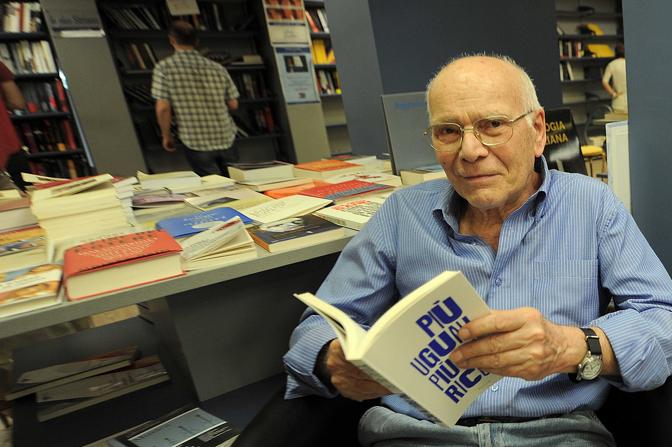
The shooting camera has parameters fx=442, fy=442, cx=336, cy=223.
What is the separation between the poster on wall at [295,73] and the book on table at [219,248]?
4192 millimetres

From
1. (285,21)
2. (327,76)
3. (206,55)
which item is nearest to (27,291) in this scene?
(206,55)

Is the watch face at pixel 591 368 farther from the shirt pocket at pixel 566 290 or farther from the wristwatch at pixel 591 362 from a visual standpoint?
the shirt pocket at pixel 566 290

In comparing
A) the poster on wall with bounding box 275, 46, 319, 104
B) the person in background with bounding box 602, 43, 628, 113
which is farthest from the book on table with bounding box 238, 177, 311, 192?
the person in background with bounding box 602, 43, 628, 113

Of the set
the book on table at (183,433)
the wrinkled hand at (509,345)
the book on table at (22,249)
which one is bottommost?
the book on table at (183,433)

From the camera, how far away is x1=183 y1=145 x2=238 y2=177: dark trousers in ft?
12.6

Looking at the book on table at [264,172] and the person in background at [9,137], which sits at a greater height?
the person in background at [9,137]

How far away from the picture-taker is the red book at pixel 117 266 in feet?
2.90

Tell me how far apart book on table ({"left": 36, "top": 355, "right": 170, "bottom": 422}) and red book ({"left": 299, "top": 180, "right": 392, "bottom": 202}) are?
0.80 m

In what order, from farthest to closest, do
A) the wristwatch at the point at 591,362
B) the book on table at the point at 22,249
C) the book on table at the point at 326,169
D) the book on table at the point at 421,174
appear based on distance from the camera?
the book on table at the point at 326,169 < the book on table at the point at 421,174 < the book on table at the point at 22,249 < the wristwatch at the point at 591,362

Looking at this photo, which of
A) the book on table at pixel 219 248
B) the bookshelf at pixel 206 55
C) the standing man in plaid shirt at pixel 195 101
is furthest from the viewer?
the bookshelf at pixel 206 55

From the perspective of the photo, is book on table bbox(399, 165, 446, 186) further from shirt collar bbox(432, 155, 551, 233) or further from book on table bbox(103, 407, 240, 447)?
book on table bbox(103, 407, 240, 447)

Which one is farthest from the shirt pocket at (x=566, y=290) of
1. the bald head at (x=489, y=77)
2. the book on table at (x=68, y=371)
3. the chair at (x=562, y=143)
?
the book on table at (x=68, y=371)

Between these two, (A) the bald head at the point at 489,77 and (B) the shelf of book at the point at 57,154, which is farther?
(B) the shelf of book at the point at 57,154

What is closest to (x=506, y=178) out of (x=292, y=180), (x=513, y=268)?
(x=513, y=268)
